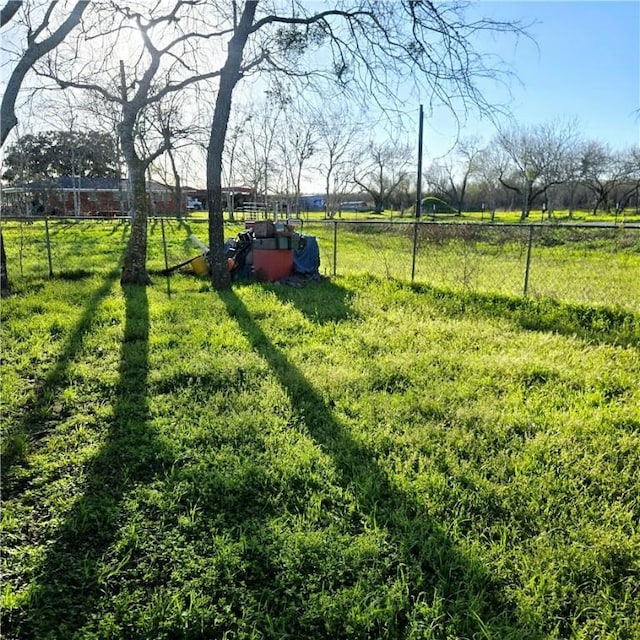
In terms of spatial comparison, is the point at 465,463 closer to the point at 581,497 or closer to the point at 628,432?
the point at 581,497

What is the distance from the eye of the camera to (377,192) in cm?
6078

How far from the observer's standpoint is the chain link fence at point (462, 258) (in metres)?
7.61

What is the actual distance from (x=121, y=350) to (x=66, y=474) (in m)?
2.30

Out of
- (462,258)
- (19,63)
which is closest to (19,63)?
(19,63)

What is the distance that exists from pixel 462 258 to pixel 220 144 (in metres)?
6.67

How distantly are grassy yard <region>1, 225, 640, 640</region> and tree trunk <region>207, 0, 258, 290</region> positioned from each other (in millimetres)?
2990

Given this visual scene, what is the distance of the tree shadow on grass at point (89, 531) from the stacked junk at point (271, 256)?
17.4 ft

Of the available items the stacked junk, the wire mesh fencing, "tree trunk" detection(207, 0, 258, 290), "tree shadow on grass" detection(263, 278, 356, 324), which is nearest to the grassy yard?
"tree shadow on grass" detection(263, 278, 356, 324)

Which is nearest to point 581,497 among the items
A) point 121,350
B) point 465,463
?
point 465,463

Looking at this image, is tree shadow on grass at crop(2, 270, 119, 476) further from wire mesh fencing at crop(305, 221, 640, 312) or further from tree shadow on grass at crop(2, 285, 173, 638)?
wire mesh fencing at crop(305, 221, 640, 312)

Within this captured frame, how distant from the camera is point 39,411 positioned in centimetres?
338

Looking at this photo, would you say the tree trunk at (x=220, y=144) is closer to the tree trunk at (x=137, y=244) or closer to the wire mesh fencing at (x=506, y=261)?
the tree trunk at (x=137, y=244)

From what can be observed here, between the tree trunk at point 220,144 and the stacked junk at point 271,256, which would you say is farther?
the stacked junk at point 271,256

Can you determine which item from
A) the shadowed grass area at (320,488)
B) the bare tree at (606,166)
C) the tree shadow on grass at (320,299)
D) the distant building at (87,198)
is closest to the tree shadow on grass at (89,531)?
the shadowed grass area at (320,488)
